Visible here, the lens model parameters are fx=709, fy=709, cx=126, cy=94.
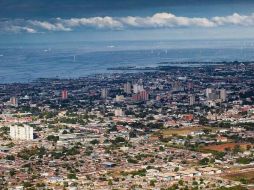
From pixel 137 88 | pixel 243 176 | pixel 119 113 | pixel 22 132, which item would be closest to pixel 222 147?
pixel 243 176

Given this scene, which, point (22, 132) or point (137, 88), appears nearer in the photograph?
point (22, 132)

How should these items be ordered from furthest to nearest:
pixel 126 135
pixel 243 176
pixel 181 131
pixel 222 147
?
pixel 181 131 < pixel 126 135 < pixel 222 147 < pixel 243 176

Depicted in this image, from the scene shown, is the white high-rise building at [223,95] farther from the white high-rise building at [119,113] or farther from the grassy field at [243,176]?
the grassy field at [243,176]

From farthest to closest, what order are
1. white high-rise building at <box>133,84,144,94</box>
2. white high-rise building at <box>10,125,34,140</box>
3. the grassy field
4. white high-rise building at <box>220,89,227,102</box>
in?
1. white high-rise building at <box>133,84,144,94</box>
2. white high-rise building at <box>220,89,227,102</box>
3. white high-rise building at <box>10,125,34,140</box>
4. the grassy field

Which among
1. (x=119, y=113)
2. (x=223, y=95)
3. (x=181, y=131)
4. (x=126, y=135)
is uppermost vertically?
(x=223, y=95)

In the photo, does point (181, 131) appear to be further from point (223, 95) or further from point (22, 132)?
point (223, 95)

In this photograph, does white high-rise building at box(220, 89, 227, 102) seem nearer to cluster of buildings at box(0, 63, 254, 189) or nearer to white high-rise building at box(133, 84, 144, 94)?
cluster of buildings at box(0, 63, 254, 189)

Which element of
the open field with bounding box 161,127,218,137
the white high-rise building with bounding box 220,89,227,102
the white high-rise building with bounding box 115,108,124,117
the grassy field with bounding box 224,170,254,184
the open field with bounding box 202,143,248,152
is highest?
the white high-rise building with bounding box 220,89,227,102

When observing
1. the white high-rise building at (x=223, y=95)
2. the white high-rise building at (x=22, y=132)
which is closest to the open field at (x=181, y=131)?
the white high-rise building at (x=22, y=132)

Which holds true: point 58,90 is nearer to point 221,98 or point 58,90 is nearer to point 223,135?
point 221,98

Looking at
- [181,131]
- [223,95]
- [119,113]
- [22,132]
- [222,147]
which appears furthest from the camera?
[223,95]

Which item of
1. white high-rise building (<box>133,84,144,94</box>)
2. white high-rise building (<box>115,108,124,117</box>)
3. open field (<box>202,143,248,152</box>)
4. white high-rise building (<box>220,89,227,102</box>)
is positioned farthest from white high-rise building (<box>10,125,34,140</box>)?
white high-rise building (<box>133,84,144,94</box>)
